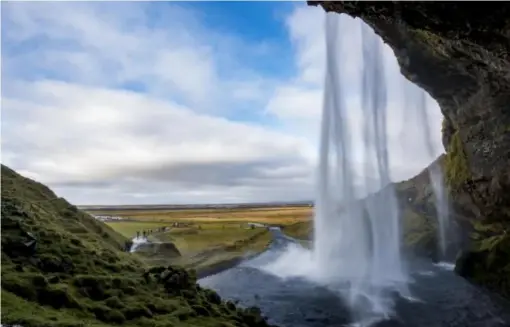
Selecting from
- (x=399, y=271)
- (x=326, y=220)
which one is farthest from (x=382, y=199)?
(x=399, y=271)

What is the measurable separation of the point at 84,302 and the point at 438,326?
89.5 feet

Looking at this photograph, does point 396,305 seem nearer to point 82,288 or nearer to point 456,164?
point 456,164

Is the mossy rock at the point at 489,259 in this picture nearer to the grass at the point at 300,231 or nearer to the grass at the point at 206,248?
the grass at the point at 206,248

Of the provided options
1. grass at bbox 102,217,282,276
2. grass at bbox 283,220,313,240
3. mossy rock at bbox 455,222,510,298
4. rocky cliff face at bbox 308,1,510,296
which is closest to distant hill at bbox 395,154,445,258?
rocky cliff face at bbox 308,1,510,296

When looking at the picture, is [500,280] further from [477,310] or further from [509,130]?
[509,130]

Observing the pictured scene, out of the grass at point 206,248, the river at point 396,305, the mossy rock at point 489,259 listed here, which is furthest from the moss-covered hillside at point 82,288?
the mossy rock at point 489,259

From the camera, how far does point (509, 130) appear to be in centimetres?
4162

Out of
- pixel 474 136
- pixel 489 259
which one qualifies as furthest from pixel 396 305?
pixel 474 136

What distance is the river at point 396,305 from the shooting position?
3703 cm

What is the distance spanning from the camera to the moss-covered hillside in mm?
24969

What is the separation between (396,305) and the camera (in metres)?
42.1

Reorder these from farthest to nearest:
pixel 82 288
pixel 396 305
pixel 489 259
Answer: pixel 489 259, pixel 396 305, pixel 82 288

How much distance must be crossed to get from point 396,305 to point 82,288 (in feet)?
94.0

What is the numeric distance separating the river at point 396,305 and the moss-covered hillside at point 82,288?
6.75 m
